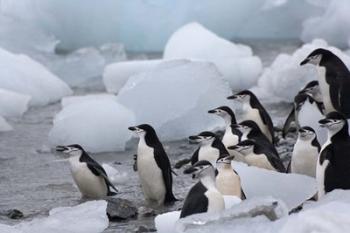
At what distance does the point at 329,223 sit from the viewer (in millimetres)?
3783

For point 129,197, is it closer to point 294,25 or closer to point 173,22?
point 173,22

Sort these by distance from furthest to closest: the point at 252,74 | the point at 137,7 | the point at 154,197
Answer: the point at 137,7 < the point at 252,74 < the point at 154,197

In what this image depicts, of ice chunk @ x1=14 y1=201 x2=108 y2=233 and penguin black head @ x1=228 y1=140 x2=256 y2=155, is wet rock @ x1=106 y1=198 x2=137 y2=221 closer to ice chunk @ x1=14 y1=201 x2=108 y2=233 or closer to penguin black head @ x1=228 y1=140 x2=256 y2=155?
ice chunk @ x1=14 y1=201 x2=108 y2=233

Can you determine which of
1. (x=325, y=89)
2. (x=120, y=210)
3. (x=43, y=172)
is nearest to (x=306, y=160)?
(x=325, y=89)

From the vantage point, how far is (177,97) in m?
8.76

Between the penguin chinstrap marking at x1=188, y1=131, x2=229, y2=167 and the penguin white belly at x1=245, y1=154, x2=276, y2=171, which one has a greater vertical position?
the penguin chinstrap marking at x1=188, y1=131, x2=229, y2=167

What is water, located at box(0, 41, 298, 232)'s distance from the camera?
245 inches

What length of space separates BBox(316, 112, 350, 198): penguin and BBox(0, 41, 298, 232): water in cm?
93

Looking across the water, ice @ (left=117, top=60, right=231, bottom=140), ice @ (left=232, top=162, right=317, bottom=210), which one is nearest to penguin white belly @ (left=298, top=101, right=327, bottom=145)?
the water

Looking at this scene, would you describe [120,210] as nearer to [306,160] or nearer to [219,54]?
[306,160]

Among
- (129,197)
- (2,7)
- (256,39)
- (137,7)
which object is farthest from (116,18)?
(129,197)

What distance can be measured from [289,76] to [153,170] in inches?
157

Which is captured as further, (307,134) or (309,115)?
(309,115)

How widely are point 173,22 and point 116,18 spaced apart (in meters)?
0.79
